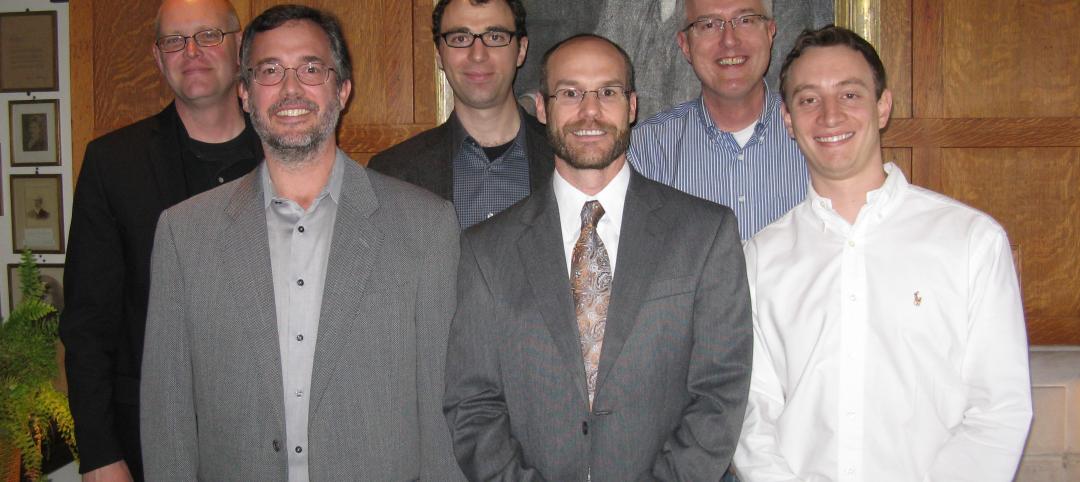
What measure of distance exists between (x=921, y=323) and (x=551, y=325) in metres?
0.90

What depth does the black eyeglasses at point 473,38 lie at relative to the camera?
2809 mm

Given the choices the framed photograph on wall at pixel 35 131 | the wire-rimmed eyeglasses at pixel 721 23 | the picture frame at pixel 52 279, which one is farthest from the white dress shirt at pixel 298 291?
the framed photograph on wall at pixel 35 131

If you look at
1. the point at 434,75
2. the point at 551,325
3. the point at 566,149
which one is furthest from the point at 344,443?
the point at 434,75

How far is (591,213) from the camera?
6.89 ft

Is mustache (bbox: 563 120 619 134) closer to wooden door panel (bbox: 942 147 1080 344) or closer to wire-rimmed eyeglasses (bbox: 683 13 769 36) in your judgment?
wire-rimmed eyeglasses (bbox: 683 13 769 36)

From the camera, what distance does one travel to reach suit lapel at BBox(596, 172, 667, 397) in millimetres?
1967

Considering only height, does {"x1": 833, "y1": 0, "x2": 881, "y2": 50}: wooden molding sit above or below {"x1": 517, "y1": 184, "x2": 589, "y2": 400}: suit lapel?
above

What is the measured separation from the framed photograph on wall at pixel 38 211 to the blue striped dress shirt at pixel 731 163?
3707mm

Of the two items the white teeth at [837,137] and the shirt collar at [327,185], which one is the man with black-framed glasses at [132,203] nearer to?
the shirt collar at [327,185]

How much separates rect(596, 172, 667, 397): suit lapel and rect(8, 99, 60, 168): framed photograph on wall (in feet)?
13.4

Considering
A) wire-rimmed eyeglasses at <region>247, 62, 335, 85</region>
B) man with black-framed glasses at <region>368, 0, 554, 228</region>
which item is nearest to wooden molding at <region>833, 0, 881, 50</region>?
man with black-framed glasses at <region>368, 0, 554, 228</region>

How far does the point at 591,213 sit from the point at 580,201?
0.06 metres

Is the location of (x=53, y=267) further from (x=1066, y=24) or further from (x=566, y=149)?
(x=1066, y=24)

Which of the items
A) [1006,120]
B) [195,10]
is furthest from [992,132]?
[195,10]
